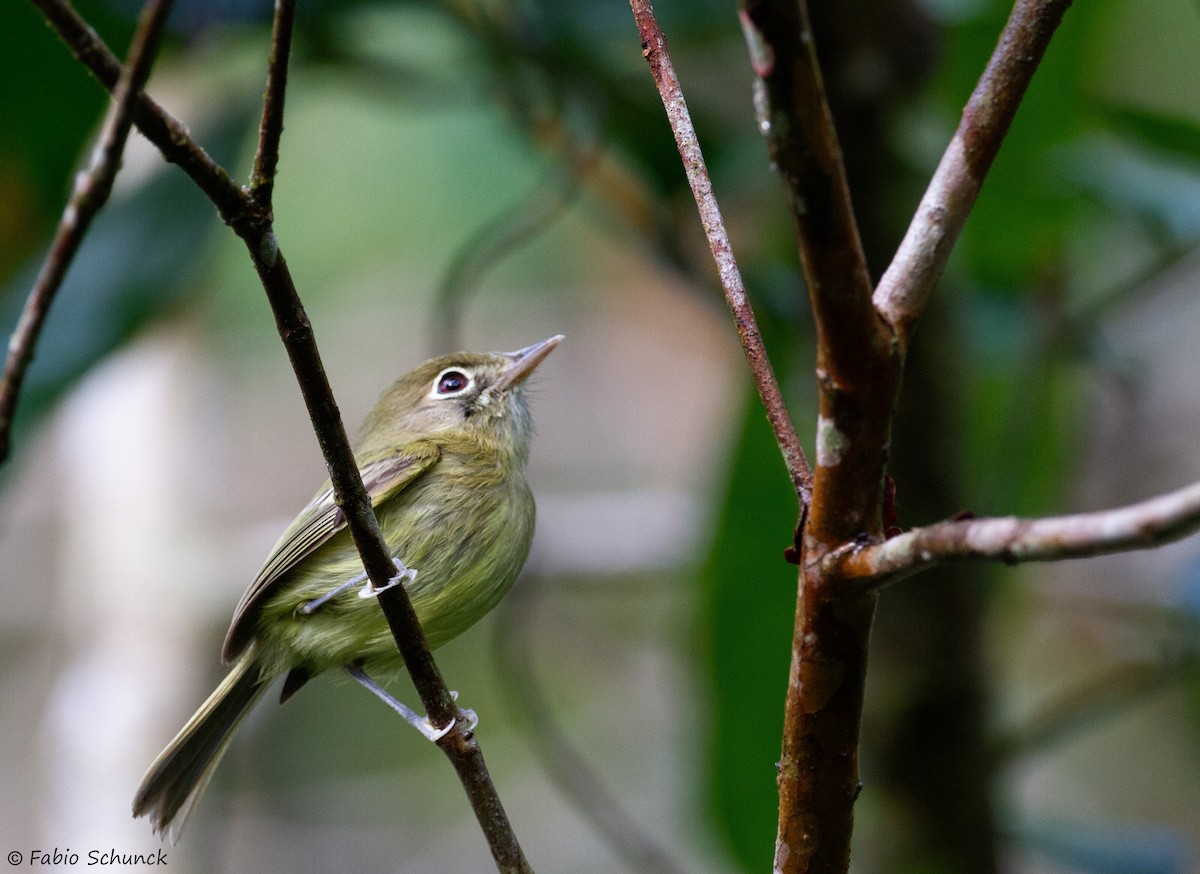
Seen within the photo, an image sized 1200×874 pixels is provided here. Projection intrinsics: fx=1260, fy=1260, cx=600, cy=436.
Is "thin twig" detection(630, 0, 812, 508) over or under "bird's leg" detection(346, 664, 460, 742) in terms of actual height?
over

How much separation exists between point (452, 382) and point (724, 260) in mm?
2143

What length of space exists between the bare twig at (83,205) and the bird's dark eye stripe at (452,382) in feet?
8.72

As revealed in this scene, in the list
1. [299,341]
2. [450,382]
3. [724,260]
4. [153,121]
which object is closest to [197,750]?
[450,382]

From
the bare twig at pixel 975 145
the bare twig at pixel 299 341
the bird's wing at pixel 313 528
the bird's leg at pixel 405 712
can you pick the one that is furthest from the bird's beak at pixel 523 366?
the bare twig at pixel 975 145

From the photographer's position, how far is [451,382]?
153 inches

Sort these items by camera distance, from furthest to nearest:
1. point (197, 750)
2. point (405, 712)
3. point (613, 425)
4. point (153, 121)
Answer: point (613, 425) → point (197, 750) → point (405, 712) → point (153, 121)

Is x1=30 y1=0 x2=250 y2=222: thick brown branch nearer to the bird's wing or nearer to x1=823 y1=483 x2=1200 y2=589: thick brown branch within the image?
x1=823 y1=483 x2=1200 y2=589: thick brown branch

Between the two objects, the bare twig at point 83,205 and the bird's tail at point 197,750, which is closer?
the bare twig at point 83,205

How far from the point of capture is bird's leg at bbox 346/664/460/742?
2092mm

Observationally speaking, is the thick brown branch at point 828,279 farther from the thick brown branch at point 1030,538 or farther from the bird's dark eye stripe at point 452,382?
the bird's dark eye stripe at point 452,382

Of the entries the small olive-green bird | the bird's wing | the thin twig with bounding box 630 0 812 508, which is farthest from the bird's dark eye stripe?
the thin twig with bounding box 630 0 812 508

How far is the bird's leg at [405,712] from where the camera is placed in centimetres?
209

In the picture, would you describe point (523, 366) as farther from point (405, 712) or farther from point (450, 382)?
point (405, 712)

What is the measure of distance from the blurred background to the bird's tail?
90 cm
